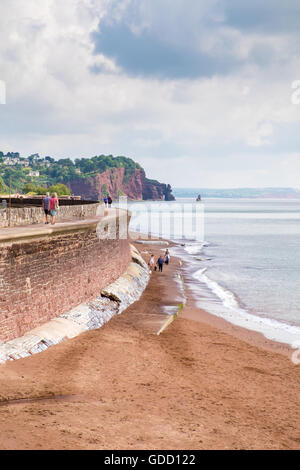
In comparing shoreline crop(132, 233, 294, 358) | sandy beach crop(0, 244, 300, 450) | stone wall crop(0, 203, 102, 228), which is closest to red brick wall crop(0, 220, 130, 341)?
sandy beach crop(0, 244, 300, 450)

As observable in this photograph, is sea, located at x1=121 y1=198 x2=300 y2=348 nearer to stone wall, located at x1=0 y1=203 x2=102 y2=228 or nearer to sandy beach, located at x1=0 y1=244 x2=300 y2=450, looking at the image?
sandy beach, located at x1=0 y1=244 x2=300 y2=450

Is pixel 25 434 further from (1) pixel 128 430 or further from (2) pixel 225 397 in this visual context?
(2) pixel 225 397

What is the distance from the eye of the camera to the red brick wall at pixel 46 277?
12203 millimetres

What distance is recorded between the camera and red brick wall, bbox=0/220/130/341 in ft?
40.0

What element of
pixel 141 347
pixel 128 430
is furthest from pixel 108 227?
pixel 128 430

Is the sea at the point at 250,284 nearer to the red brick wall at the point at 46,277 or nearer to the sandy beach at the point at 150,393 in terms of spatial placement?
the sandy beach at the point at 150,393

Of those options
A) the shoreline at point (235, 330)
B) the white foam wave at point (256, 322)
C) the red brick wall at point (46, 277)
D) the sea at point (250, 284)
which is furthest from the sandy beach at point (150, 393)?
the sea at point (250, 284)

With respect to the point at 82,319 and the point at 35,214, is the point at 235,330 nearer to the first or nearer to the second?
the point at 82,319

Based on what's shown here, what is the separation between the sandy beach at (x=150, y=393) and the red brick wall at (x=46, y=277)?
1241 millimetres

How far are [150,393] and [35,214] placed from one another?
9.89 metres

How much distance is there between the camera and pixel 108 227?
856 inches

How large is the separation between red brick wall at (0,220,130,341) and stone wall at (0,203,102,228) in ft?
7.14

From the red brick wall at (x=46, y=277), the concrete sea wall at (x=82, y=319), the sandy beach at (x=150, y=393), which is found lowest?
the sandy beach at (x=150, y=393)
